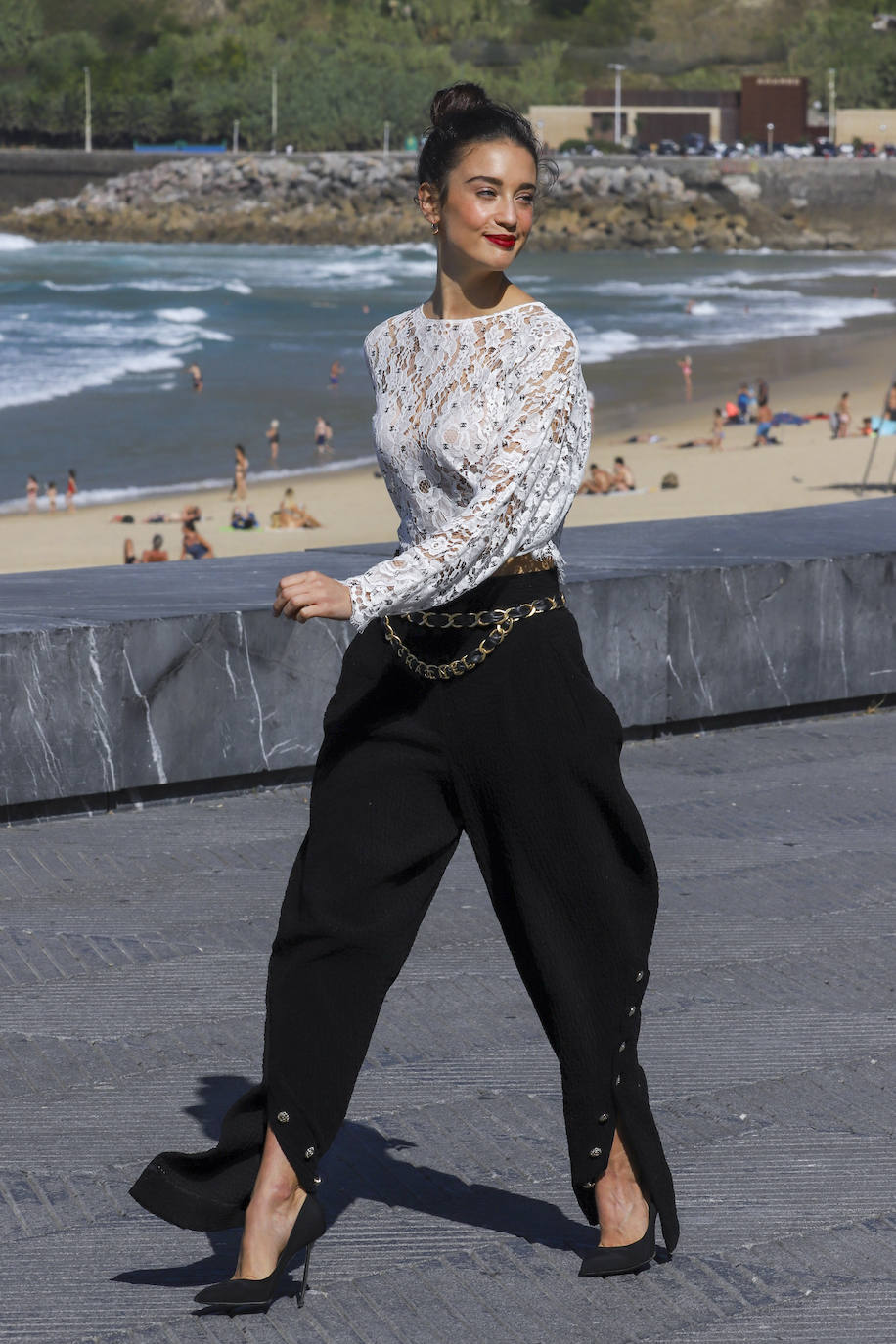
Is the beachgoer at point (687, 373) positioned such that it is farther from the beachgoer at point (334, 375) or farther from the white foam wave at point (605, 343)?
the beachgoer at point (334, 375)

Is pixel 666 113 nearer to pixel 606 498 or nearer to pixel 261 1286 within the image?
pixel 606 498

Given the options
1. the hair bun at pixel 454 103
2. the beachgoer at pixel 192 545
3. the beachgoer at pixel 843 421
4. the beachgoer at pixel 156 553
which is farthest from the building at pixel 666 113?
the hair bun at pixel 454 103

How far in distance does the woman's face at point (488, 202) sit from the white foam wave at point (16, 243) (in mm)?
97036

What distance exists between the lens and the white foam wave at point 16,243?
9662 centimetres

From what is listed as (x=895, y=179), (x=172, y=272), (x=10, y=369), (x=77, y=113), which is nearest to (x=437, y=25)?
(x=77, y=113)

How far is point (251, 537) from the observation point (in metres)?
21.2

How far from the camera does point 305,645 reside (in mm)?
5309

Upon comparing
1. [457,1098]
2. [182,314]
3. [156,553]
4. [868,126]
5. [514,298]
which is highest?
[514,298]

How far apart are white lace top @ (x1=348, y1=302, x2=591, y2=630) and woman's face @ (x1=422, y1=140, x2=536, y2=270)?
0.29 ft

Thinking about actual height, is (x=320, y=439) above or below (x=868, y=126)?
below

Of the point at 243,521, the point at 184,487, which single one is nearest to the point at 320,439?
the point at 184,487

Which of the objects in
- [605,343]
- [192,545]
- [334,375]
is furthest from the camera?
[605,343]

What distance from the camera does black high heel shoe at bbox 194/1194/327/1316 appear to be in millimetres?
2570

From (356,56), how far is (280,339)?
10681 cm
